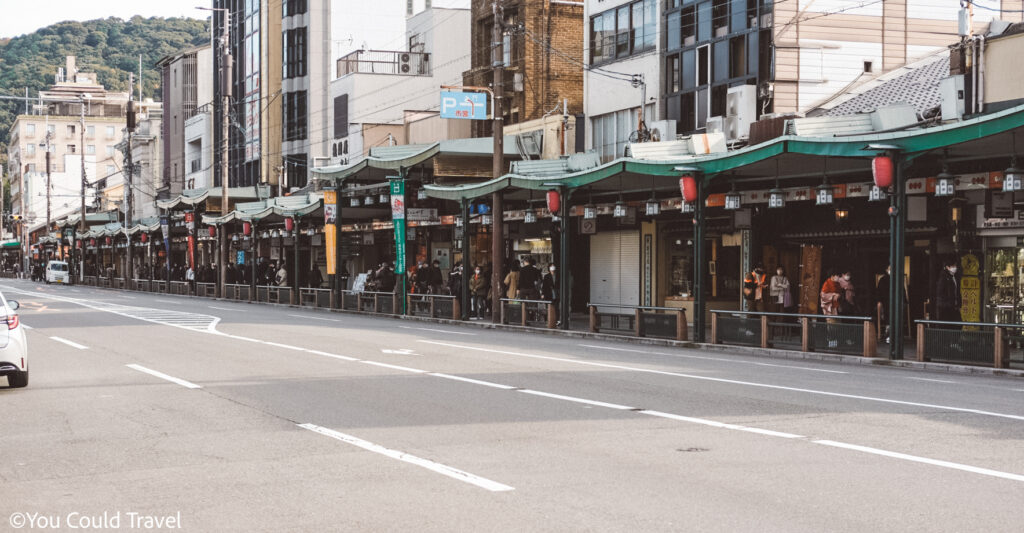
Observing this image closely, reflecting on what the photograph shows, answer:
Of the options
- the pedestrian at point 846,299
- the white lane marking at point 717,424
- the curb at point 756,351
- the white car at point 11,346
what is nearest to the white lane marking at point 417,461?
the white lane marking at point 717,424

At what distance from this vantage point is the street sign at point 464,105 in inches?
1564

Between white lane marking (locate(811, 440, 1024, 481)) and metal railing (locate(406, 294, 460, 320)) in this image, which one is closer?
white lane marking (locate(811, 440, 1024, 481))

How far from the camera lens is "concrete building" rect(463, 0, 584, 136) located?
46344mm

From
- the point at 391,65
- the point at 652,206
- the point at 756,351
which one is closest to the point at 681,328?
the point at 756,351

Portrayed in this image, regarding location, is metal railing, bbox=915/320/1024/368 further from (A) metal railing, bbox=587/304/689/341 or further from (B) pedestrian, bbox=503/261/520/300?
(B) pedestrian, bbox=503/261/520/300

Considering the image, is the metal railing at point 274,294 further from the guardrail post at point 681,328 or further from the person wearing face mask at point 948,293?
the person wearing face mask at point 948,293

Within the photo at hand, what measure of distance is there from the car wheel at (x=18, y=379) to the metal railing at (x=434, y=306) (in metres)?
21.4

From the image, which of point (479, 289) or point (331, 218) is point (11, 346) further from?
point (331, 218)

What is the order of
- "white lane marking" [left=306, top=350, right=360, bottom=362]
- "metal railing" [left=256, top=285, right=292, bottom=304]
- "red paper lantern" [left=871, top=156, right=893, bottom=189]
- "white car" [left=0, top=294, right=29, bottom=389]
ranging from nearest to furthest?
"white car" [left=0, top=294, right=29, bottom=389] → "white lane marking" [left=306, top=350, right=360, bottom=362] → "red paper lantern" [left=871, top=156, right=893, bottom=189] → "metal railing" [left=256, top=285, right=292, bottom=304]

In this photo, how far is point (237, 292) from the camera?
55625mm

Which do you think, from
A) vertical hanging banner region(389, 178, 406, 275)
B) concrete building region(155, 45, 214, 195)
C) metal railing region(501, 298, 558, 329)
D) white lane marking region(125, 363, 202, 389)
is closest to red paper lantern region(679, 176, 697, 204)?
metal railing region(501, 298, 558, 329)

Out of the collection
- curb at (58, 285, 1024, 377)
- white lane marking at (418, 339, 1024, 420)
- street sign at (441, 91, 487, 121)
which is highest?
street sign at (441, 91, 487, 121)

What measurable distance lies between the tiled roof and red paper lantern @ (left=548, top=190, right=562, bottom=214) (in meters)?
7.86

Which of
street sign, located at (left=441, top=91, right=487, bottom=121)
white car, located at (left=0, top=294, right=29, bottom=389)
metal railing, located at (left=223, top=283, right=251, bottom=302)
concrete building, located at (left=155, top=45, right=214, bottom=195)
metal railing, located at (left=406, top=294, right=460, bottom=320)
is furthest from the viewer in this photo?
concrete building, located at (left=155, top=45, right=214, bottom=195)
